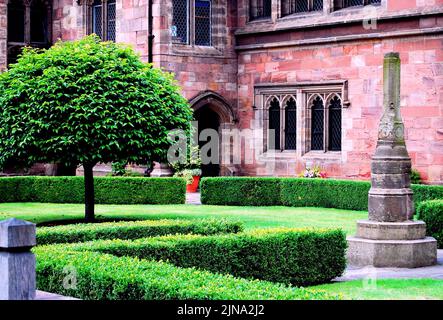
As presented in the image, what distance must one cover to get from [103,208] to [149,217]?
427 cm

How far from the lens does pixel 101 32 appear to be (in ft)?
115

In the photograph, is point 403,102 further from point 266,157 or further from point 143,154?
point 143,154

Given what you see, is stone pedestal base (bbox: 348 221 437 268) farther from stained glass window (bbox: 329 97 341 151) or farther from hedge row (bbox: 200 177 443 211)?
stained glass window (bbox: 329 97 341 151)

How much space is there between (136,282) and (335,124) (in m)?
21.6

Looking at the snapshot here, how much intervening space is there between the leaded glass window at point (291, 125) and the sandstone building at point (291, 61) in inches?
1.9

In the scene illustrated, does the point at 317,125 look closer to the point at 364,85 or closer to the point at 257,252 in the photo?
the point at 364,85

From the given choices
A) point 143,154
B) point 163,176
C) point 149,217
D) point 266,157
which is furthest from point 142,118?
point 266,157

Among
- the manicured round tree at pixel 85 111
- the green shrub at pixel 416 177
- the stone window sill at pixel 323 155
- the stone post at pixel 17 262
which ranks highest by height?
the manicured round tree at pixel 85 111

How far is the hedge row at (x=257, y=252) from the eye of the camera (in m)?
13.6

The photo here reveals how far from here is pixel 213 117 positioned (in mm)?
34344

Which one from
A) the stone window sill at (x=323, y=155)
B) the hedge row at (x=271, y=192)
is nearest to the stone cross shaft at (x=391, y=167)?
the hedge row at (x=271, y=192)

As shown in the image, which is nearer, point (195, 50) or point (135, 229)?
point (135, 229)

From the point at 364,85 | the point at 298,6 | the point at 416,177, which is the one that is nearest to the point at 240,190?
the point at 364,85

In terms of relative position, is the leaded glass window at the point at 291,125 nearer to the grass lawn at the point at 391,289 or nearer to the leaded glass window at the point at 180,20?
the leaded glass window at the point at 180,20
